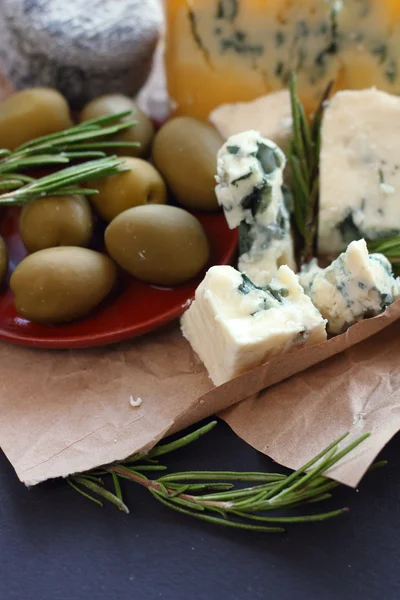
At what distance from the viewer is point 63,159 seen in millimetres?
1177

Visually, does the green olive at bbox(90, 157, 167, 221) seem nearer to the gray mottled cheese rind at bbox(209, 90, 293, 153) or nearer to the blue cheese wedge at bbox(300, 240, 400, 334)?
the gray mottled cheese rind at bbox(209, 90, 293, 153)

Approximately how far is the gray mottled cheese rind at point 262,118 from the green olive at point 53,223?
36cm

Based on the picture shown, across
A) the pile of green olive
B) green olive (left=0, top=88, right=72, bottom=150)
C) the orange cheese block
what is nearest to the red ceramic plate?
the pile of green olive

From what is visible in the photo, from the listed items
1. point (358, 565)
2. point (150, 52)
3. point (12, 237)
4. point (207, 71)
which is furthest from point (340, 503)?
point (150, 52)

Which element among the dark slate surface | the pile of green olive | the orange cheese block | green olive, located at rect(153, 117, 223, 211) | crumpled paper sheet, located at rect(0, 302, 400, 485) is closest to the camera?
the dark slate surface

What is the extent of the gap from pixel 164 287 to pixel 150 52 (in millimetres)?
576

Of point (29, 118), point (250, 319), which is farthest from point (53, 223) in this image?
point (250, 319)

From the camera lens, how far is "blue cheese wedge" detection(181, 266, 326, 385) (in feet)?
3.16

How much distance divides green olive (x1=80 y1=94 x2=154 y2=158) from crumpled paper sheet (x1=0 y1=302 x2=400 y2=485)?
39cm

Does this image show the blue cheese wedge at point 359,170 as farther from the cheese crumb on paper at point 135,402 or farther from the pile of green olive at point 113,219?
the cheese crumb on paper at point 135,402

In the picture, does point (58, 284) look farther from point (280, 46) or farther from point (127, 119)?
point (280, 46)

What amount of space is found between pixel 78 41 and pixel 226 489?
93 cm

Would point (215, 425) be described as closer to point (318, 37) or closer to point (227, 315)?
point (227, 315)

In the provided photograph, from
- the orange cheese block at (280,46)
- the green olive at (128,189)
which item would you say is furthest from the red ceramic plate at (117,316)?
the orange cheese block at (280,46)
